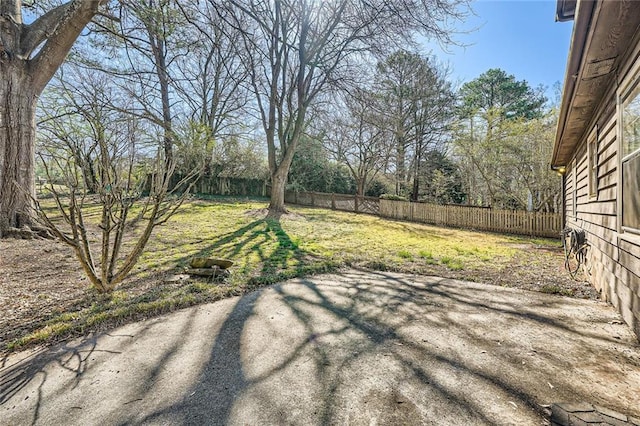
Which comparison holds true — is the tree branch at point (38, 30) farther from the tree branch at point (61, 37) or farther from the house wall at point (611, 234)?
the house wall at point (611, 234)

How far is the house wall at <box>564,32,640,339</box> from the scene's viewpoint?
2.38 meters

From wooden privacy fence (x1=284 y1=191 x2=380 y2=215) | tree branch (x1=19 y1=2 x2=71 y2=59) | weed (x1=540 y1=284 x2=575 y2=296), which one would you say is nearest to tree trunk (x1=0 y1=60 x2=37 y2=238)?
tree branch (x1=19 y1=2 x2=71 y2=59)

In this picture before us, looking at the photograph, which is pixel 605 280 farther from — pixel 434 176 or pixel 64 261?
pixel 434 176

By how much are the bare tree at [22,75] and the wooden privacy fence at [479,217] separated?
41.5 feet

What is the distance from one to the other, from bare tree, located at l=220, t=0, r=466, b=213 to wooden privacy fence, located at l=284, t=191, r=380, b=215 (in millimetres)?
5768

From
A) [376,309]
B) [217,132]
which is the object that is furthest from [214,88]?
[376,309]

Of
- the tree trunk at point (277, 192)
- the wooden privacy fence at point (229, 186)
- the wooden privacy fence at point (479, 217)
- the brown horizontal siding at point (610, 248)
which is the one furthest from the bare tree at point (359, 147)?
the brown horizontal siding at point (610, 248)

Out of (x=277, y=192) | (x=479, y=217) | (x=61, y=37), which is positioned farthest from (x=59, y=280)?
(x=479, y=217)

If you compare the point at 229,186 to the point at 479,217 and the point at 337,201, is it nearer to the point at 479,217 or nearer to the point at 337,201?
the point at 337,201

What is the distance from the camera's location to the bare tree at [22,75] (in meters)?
4.59

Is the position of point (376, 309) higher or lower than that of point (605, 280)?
lower

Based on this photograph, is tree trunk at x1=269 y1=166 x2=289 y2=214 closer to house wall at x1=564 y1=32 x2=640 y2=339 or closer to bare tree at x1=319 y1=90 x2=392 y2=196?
bare tree at x1=319 y1=90 x2=392 y2=196

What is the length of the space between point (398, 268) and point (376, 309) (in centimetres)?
197

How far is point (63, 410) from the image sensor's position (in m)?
1.58
